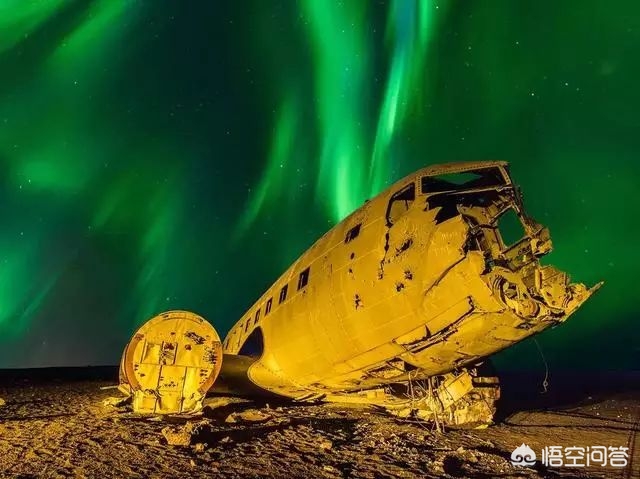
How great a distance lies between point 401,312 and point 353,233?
253cm

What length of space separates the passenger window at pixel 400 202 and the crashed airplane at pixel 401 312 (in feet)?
0.08

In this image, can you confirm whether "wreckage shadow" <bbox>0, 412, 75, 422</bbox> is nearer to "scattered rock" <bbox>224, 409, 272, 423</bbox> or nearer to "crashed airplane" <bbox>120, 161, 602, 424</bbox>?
"crashed airplane" <bbox>120, 161, 602, 424</bbox>

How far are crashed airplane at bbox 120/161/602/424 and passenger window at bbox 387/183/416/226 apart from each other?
2 centimetres

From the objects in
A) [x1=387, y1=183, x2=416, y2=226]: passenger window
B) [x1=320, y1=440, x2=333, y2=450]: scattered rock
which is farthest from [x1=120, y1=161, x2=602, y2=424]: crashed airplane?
[x1=320, y1=440, x2=333, y2=450]: scattered rock

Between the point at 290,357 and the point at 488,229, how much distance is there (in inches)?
249

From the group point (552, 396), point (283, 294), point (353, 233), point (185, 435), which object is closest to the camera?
point (185, 435)

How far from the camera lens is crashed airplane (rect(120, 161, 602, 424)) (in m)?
7.87

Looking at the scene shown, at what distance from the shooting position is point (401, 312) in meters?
8.71

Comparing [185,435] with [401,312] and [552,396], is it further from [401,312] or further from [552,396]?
[552,396]

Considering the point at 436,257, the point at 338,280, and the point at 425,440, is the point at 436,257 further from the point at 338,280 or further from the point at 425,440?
the point at 425,440

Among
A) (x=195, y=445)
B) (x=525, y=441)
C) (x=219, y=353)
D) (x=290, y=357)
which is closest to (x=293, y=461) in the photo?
(x=195, y=445)

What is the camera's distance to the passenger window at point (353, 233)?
10.3 meters

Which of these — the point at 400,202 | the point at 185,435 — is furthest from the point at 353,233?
the point at 185,435

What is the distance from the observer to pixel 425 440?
10.9m
